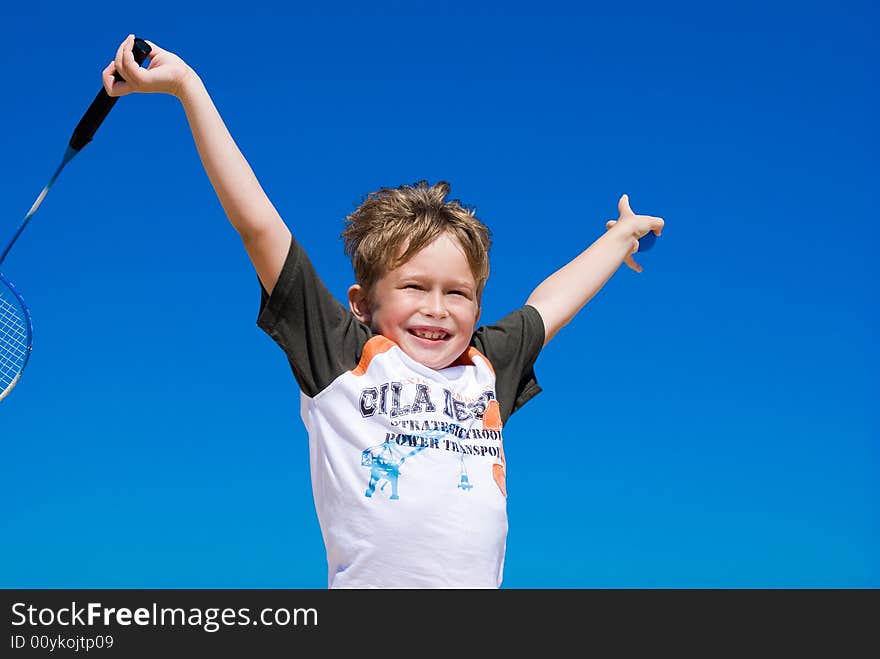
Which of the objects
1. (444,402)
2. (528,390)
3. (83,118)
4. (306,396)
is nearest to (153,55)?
(83,118)

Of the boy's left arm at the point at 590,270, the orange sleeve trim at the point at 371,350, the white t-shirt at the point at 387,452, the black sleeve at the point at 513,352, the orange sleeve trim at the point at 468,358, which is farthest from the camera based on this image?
the boy's left arm at the point at 590,270

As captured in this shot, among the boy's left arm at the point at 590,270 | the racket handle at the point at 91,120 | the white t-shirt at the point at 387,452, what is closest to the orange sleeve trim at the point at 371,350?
the white t-shirt at the point at 387,452

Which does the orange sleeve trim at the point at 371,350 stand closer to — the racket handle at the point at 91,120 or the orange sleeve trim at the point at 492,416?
the orange sleeve trim at the point at 492,416

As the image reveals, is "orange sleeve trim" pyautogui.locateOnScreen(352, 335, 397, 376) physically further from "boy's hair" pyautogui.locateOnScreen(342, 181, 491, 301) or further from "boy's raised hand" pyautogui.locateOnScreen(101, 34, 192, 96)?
"boy's raised hand" pyautogui.locateOnScreen(101, 34, 192, 96)

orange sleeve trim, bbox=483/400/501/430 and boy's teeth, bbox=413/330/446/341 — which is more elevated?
boy's teeth, bbox=413/330/446/341

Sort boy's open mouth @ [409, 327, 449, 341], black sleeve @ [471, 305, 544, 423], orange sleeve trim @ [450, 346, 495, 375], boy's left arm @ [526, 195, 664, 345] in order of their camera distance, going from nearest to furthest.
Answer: boy's open mouth @ [409, 327, 449, 341]
orange sleeve trim @ [450, 346, 495, 375]
black sleeve @ [471, 305, 544, 423]
boy's left arm @ [526, 195, 664, 345]

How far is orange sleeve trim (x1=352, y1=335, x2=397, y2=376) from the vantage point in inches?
148

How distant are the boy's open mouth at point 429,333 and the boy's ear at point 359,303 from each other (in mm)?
309

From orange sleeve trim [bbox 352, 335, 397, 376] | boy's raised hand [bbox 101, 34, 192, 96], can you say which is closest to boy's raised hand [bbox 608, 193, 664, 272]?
orange sleeve trim [bbox 352, 335, 397, 376]

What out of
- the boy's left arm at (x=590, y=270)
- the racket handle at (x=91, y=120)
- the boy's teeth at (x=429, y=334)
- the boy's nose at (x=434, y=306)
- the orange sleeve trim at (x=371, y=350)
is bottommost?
the orange sleeve trim at (x=371, y=350)

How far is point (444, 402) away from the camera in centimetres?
376

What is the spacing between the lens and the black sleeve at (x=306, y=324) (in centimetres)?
362

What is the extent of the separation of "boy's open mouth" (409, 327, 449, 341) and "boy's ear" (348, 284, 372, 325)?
31 cm
